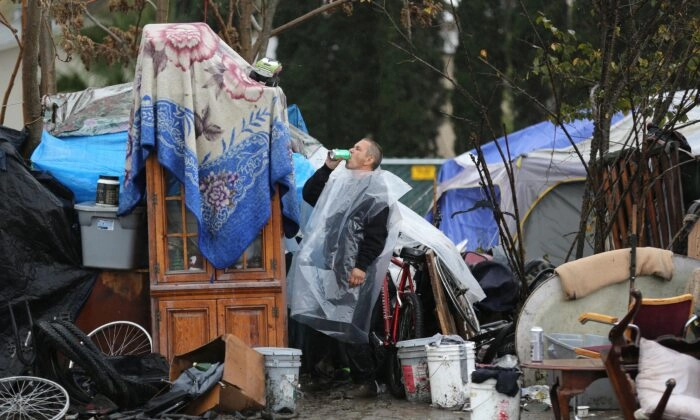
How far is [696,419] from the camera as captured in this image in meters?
5.79

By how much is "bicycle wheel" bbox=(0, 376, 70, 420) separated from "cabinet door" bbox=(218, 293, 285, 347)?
→ 1.65 m

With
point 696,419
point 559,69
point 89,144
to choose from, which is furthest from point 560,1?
point 696,419

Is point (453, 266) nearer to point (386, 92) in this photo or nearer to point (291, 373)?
point (291, 373)

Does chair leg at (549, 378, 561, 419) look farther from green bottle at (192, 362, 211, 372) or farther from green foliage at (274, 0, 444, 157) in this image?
green foliage at (274, 0, 444, 157)

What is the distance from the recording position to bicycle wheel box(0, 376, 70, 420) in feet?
25.8

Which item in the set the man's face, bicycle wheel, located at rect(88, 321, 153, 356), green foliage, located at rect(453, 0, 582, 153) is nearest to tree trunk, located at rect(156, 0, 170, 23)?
the man's face

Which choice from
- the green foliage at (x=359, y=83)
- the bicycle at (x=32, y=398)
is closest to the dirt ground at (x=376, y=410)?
the bicycle at (x=32, y=398)

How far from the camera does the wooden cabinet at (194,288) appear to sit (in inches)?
360

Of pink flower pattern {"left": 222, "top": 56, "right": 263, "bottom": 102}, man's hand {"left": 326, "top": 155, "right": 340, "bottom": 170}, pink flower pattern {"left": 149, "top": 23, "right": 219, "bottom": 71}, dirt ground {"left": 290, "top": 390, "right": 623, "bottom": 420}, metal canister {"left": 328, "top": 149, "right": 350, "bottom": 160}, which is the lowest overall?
dirt ground {"left": 290, "top": 390, "right": 623, "bottom": 420}

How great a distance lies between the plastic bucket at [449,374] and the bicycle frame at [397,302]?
2.94 ft

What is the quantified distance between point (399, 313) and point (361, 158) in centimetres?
137

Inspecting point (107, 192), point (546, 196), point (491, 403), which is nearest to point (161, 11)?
point (107, 192)

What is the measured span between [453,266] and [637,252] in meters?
2.07

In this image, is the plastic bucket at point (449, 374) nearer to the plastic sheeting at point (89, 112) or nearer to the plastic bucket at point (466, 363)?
the plastic bucket at point (466, 363)
